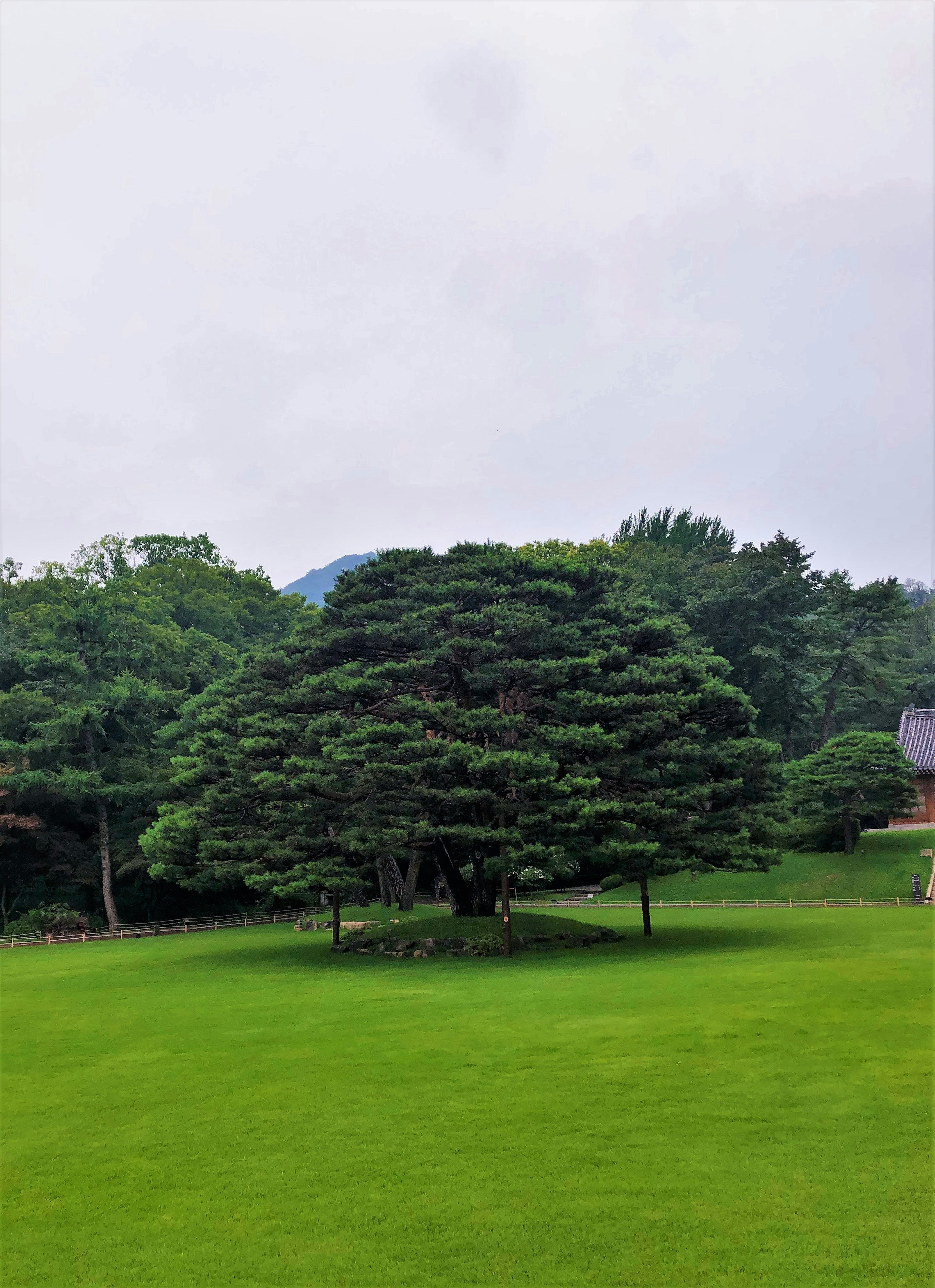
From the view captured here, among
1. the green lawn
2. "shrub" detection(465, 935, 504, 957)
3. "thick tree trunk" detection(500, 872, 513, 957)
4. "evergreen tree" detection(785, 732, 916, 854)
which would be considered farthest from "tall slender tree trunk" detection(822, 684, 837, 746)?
"thick tree trunk" detection(500, 872, 513, 957)

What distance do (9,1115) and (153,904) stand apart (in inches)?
1311

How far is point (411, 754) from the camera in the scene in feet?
76.8

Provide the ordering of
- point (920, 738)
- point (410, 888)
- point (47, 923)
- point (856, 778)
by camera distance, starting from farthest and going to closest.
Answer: point (920, 738), point (410, 888), point (856, 778), point (47, 923)

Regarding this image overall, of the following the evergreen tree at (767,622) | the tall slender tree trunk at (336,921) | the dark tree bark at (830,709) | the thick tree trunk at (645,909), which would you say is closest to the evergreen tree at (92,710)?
the tall slender tree trunk at (336,921)

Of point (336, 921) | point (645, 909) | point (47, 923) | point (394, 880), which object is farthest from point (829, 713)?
point (47, 923)

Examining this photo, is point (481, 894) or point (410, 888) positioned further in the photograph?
point (410, 888)

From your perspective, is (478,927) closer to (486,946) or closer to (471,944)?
(471,944)

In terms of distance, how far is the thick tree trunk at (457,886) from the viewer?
90.3ft

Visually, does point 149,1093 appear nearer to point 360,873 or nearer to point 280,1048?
point 280,1048

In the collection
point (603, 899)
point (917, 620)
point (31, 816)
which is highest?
point (917, 620)

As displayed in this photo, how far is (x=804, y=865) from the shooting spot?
3884cm

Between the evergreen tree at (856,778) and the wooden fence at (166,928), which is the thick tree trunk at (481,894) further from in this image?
the evergreen tree at (856,778)

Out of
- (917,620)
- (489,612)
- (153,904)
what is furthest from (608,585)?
(917,620)

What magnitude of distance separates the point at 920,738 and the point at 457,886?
2544 cm
